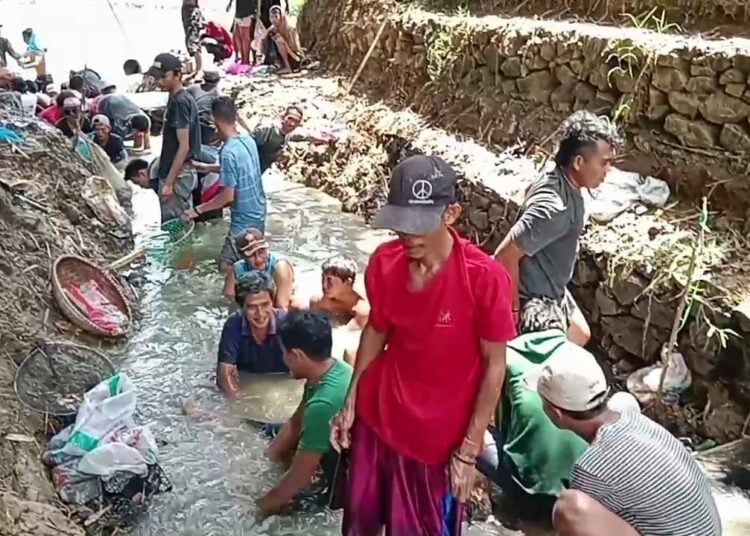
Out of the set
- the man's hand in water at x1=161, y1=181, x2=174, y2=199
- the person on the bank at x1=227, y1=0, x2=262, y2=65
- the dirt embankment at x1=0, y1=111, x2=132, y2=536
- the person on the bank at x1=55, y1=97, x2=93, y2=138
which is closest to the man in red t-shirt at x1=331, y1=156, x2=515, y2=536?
the dirt embankment at x1=0, y1=111, x2=132, y2=536

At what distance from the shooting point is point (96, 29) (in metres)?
21.2

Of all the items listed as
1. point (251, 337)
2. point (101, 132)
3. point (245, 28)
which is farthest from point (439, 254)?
point (245, 28)

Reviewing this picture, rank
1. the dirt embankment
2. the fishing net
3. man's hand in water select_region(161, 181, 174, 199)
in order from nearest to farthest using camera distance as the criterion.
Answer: the dirt embankment, the fishing net, man's hand in water select_region(161, 181, 174, 199)

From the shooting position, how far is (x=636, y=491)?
7.80 feet

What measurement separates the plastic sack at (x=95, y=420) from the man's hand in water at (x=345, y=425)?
60.6 inches

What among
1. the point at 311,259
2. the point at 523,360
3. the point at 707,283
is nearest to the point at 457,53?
the point at 311,259

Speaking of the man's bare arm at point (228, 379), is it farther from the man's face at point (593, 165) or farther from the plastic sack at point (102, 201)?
the plastic sack at point (102, 201)

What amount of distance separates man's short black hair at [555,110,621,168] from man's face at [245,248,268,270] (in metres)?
2.23

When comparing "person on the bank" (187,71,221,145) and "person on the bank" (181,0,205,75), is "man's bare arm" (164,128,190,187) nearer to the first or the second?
"person on the bank" (187,71,221,145)

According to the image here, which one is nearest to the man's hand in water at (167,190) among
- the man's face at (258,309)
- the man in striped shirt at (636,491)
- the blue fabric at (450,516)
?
the man's face at (258,309)

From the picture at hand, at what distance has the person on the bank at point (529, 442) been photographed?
3.77 meters

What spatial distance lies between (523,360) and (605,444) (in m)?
1.56

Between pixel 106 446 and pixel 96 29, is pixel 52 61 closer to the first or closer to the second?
pixel 96 29

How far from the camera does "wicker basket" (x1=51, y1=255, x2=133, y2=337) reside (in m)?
5.61
